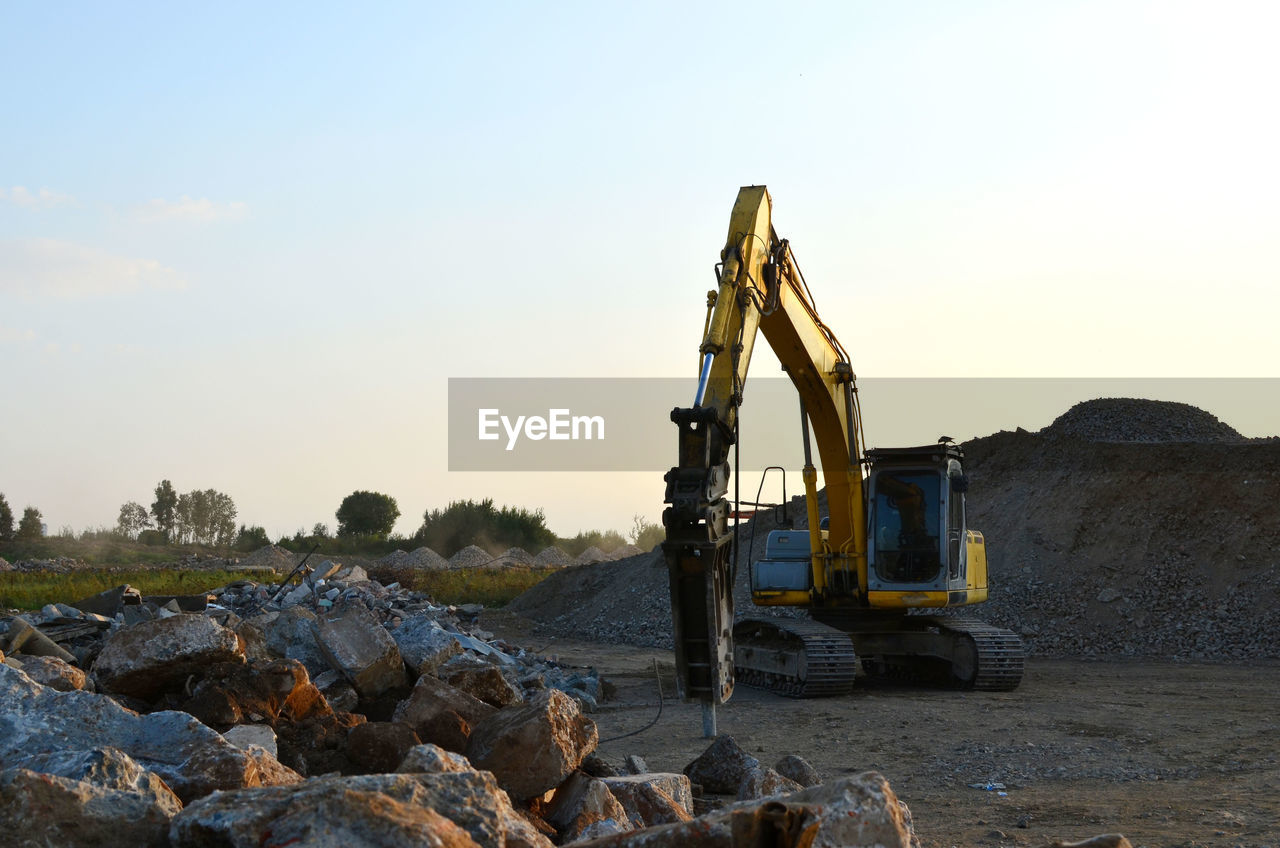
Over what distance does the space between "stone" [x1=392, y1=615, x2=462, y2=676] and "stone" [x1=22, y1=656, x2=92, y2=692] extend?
8.43 feet

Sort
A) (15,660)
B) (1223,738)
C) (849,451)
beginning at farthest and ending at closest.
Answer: (849,451) < (1223,738) < (15,660)

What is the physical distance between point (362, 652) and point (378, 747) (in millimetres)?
2711

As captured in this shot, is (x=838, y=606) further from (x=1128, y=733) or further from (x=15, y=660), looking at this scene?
(x=15, y=660)

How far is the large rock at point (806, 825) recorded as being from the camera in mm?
3707

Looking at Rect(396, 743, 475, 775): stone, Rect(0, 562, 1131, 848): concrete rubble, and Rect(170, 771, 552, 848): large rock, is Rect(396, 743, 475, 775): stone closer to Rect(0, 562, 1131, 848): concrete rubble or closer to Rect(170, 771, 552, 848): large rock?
Rect(0, 562, 1131, 848): concrete rubble

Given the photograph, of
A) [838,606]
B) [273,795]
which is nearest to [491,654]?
[838,606]

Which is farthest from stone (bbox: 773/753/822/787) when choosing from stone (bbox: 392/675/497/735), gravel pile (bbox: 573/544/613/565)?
gravel pile (bbox: 573/544/613/565)

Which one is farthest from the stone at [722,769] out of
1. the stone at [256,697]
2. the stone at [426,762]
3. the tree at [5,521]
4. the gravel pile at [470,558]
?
the tree at [5,521]

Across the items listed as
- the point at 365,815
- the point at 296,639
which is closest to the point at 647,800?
the point at 365,815

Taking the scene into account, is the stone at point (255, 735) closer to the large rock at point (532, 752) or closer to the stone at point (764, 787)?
the large rock at point (532, 752)

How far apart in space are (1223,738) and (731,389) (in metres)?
5.48

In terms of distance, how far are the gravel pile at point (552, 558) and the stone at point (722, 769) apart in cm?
4094

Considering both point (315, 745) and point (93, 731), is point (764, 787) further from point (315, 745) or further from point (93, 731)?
point (93, 731)

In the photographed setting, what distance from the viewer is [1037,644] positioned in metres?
19.2
